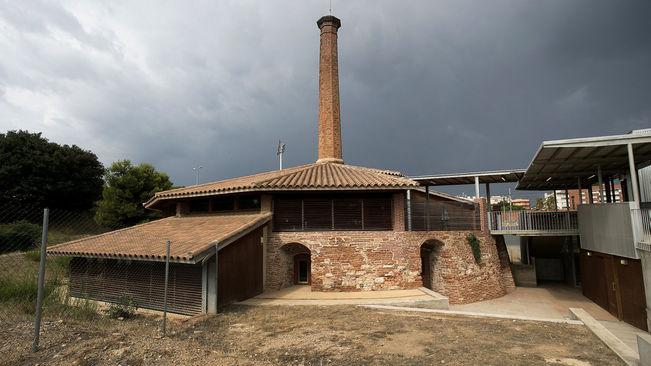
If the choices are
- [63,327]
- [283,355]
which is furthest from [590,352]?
[63,327]

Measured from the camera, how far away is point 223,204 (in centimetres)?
1531

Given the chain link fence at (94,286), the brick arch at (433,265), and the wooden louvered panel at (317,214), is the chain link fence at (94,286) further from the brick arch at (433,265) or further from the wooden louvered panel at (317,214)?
the brick arch at (433,265)

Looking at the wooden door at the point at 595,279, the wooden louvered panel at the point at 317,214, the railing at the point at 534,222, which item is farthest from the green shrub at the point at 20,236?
the wooden door at the point at 595,279

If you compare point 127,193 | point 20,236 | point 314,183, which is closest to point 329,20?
point 314,183

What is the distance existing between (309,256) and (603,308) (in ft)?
39.4

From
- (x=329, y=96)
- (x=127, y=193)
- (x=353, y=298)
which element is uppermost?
(x=329, y=96)

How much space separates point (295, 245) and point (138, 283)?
5596 mm

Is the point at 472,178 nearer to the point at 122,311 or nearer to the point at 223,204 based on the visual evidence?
the point at 223,204

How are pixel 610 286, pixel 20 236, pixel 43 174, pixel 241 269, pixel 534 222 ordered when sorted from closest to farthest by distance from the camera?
pixel 241 269 < pixel 610 286 < pixel 20 236 < pixel 534 222 < pixel 43 174

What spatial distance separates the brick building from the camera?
10.9 metres

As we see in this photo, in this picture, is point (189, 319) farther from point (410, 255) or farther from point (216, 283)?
point (410, 255)

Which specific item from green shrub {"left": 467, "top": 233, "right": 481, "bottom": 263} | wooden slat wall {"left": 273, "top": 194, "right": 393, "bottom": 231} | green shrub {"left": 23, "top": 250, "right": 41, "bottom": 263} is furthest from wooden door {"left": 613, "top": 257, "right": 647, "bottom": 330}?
green shrub {"left": 23, "top": 250, "right": 41, "bottom": 263}

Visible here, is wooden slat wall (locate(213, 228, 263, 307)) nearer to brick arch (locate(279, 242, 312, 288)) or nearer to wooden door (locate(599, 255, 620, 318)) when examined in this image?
brick arch (locate(279, 242, 312, 288))

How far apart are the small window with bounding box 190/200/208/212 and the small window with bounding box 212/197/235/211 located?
0.59m
